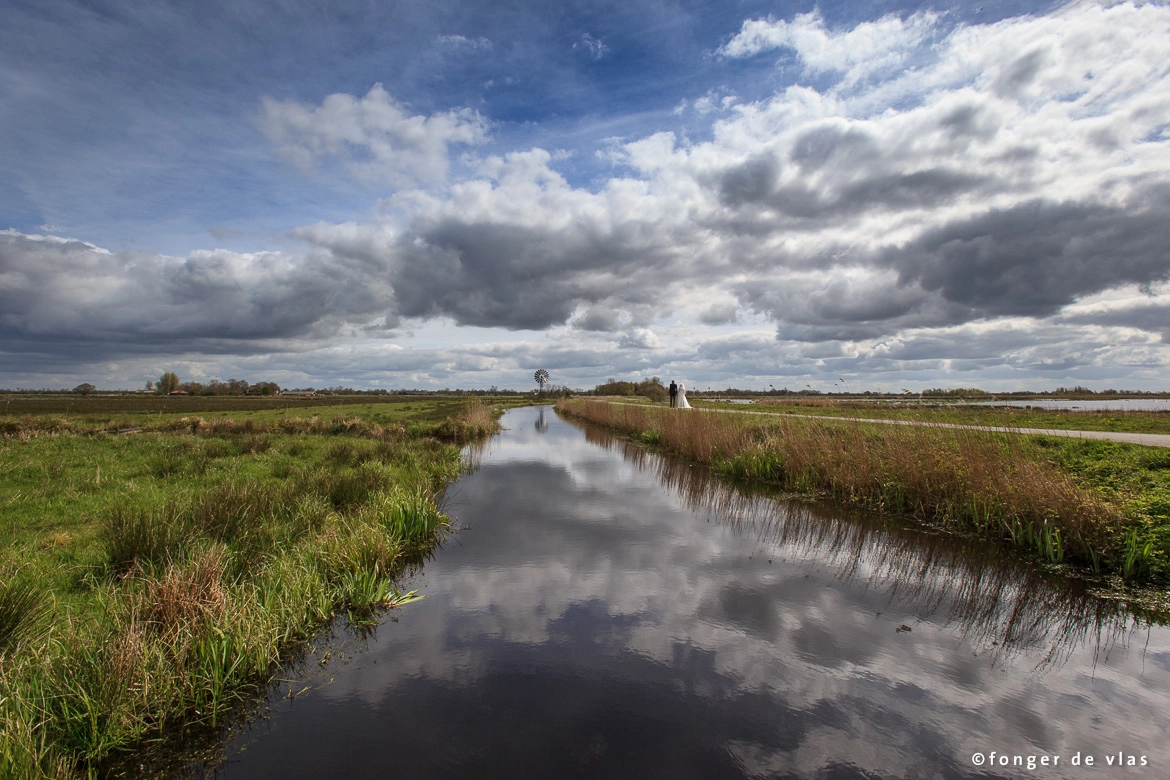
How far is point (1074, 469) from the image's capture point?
945 centimetres

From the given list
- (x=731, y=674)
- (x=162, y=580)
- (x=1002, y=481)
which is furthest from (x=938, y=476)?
(x=162, y=580)

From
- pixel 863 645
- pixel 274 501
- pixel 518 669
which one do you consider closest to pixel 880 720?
pixel 863 645

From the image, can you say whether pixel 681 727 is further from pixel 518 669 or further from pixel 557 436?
pixel 557 436

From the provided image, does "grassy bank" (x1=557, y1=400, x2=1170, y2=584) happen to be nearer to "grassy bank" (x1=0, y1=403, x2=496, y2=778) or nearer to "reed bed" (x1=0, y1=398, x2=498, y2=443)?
"grassy bank" (x1=0, y1=403, x2=496, y2=778)

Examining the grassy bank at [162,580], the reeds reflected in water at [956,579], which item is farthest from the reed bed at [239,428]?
the reeds reflected in water at [956,579]

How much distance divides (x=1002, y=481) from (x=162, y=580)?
42.7 feet

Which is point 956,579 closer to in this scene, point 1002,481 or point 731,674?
point 1002,481

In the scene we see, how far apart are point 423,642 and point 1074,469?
471 inches

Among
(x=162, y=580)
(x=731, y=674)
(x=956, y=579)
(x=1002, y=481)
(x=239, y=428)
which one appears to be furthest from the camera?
(x=239, y=428)

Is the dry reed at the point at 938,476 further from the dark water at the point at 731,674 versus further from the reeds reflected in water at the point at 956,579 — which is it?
the dark water at the point at 731,674

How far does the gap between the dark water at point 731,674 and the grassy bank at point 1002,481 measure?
38.5 inches

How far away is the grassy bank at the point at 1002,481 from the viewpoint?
740 cm

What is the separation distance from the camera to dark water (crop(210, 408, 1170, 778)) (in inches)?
155

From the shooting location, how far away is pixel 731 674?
16.8 feet
